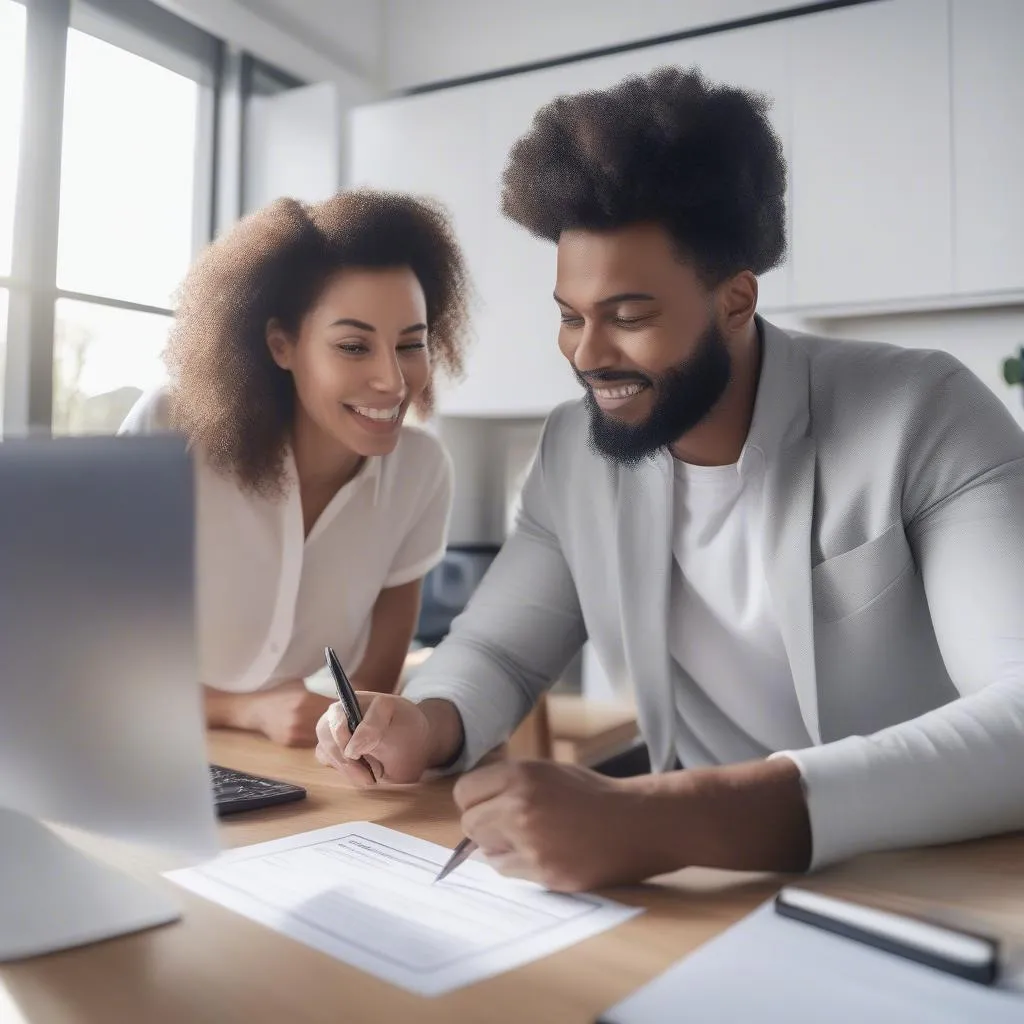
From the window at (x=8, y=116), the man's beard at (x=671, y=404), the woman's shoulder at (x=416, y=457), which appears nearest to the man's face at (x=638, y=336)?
the man's beard at (x=671, y=404)

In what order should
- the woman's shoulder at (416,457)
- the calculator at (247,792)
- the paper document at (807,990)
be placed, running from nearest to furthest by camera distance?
the paper document at (807,990)
the calculator at (247,792)
the woman's shoulder at (416,457)

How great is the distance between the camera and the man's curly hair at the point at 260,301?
1.45 metres

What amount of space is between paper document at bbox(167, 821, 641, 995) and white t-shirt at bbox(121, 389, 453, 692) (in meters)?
0.69

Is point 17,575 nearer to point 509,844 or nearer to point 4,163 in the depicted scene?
point 509,844

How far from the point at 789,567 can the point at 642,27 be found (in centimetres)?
271

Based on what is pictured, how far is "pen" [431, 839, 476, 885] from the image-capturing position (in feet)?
2.17

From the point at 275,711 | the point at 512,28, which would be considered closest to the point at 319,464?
the point at 275,711

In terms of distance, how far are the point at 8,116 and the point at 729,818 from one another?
269 centimetres

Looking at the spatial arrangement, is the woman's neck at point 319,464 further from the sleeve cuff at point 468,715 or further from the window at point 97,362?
the window at point 97,362

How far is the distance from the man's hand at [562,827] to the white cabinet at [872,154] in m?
2.31

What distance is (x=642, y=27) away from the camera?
320 centimetres

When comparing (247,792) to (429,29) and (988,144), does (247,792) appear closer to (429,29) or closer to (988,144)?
(988,144)

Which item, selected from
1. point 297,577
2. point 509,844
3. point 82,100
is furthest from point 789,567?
point 82,100

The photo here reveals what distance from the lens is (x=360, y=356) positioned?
143 cm
